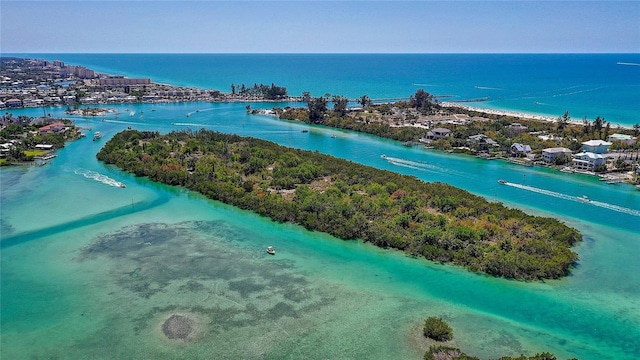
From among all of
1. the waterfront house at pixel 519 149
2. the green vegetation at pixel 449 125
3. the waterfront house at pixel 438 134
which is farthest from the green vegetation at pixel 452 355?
the waterfront house at pixel 438 134

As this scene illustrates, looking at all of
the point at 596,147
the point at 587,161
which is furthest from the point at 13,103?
the point at 596,147

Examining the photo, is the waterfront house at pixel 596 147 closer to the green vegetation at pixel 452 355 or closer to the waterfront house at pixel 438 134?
the waterfront house at pixel 438 134

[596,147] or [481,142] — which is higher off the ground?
[596,147]

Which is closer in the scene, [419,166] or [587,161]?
[587,161]

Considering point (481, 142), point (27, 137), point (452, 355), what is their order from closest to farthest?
point (452, 355) < point (27, 137) < point (481, 142)

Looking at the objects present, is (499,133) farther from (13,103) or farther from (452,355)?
(13,103)

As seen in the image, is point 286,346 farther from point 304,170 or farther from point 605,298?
point 304,170
